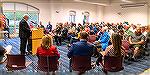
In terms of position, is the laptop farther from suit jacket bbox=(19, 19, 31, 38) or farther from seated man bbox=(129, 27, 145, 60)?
seated man bbox=(129, 27, 145, 60)

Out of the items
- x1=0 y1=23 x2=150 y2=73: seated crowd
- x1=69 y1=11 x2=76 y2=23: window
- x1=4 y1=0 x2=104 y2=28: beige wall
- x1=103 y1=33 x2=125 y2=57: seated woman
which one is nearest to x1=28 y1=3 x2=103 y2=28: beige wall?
x1=4 y1=0 x2=104 y2=28: beige wall

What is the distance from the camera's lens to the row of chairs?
5.19 meters

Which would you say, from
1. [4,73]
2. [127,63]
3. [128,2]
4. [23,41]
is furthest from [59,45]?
[128,2]

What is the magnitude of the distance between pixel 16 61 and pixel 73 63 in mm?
1076

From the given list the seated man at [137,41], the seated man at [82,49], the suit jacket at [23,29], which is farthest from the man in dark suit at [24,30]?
the seated man at [82,49]

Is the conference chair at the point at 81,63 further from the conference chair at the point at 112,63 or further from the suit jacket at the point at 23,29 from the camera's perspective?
the suit jacket at the point at 23,29

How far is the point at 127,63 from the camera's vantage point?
26.3ft

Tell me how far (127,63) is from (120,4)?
12.5 meters

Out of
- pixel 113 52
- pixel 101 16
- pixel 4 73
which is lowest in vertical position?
pixel 4 73

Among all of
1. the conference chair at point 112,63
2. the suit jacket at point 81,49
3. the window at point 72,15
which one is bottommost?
the conference chair at point 112,63

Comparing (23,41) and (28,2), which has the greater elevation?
(28,2)

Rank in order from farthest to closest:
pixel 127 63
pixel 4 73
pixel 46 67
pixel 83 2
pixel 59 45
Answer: pixel 83 2, pixel 59 45, pixel 127 63, pixel 4 73, pixel 46 67

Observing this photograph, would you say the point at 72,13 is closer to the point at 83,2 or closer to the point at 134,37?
the point at 83,2

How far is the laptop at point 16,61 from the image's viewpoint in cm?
530
